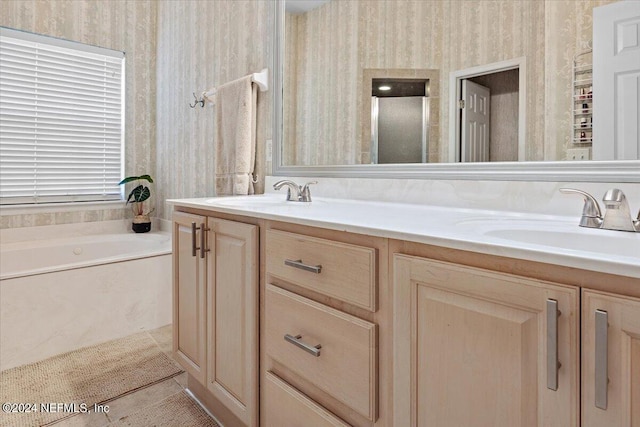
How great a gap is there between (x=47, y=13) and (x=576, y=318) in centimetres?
355

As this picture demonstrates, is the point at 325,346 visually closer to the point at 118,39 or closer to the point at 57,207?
the point at 57,207

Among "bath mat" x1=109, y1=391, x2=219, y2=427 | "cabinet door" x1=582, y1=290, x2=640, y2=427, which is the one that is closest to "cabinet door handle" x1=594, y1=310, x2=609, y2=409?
"cabinet door" x1=582, y1=290, x2=640, y2=427

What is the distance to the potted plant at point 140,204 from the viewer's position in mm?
3029

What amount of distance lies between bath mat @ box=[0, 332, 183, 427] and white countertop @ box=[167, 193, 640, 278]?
42.6 inches

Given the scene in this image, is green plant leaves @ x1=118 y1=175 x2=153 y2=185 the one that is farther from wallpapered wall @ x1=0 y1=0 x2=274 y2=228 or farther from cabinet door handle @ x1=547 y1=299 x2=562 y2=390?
cabinet door handle @ x1=547 y1=299 x2=562 y2=390

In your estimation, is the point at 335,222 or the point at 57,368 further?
the point at 57,368

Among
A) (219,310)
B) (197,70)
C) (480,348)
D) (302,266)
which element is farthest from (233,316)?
(197,70)

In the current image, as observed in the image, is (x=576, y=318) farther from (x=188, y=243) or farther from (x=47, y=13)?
(x=47, y=13)

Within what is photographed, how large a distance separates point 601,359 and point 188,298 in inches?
55.7

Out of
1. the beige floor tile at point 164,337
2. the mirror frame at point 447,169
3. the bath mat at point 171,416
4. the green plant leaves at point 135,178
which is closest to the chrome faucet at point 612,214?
the mirror frame at point 447,169

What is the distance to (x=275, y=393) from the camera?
3.75 feet

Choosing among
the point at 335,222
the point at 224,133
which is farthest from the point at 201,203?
the point at 224,133

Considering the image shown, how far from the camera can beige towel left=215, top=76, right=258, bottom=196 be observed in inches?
80.5

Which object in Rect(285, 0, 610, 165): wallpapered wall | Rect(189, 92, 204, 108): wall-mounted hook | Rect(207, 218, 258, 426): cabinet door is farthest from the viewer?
Rect(189, 92, 204, 108): wall-mounted hook
